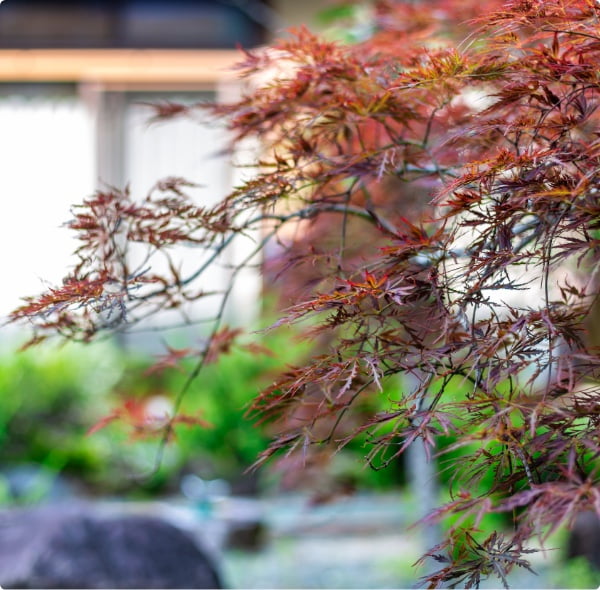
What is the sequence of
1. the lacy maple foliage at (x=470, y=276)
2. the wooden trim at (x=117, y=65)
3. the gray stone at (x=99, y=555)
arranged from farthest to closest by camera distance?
the wooden trim at (x=117, y=65) < the gray stone at (x=99, y=555) < the lacy maple foliage at (x=470, y=276)

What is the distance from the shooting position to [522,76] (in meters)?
1.44

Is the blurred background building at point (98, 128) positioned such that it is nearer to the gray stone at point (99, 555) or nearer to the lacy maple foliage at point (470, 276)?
the gray stone at point (99, 555)

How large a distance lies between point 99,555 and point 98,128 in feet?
14.4

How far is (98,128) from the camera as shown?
645 centimetres

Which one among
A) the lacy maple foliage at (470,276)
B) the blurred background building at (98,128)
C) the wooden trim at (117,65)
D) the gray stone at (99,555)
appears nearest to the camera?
the lacy maple foliage at (470,276)

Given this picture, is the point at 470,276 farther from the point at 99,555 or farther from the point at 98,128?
the point at 98,128

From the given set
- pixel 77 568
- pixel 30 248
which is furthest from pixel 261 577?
pixel 30 248

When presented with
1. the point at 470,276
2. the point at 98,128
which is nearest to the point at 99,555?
the point at 470,276

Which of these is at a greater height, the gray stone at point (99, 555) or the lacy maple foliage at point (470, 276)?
the lacy maple foliage at point (470, 276)

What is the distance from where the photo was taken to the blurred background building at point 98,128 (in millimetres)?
6180

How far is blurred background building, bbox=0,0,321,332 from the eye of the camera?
6180 millimetres

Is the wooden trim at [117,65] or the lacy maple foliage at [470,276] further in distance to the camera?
the wooden trim at [117,65]

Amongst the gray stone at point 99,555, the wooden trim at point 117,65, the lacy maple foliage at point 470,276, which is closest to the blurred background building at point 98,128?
the wooden trim at point 117,65

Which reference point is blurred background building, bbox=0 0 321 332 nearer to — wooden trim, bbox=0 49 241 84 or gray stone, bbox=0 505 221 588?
wooden trim, bbox=0 49 241 84
